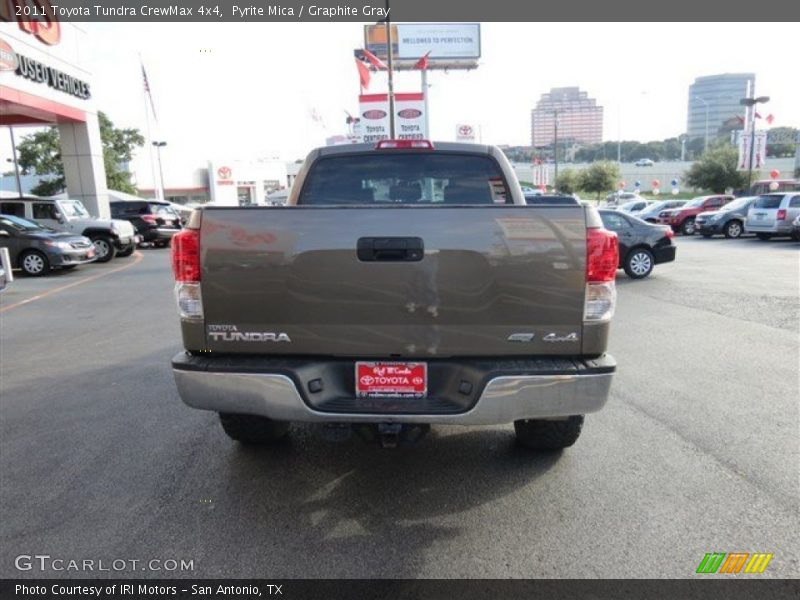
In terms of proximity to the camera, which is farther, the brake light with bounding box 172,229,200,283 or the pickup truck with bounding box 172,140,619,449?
the brake light with bounding box 172,229,200,283

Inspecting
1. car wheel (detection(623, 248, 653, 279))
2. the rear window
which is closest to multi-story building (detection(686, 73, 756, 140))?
car wheel (detection(623, 248, 653, 279))

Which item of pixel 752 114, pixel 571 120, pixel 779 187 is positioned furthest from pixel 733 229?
pixel 571 120

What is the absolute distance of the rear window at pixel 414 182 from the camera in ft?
14.1

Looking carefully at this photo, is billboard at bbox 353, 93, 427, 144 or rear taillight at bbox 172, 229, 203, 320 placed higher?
billboard at bbox 353, 93, 427, 144

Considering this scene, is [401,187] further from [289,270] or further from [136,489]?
[136,489]

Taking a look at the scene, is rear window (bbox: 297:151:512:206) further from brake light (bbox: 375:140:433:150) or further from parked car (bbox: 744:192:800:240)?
parked car (bbox: 744:192:800:240)

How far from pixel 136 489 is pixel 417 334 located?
6.79 feet

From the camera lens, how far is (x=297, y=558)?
2.85 metres

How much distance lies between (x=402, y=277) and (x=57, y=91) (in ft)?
72.5

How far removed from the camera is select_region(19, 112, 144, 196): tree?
2157 inches

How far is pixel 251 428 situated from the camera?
3.97 metres

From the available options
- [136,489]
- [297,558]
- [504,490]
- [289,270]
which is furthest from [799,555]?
[136,489]

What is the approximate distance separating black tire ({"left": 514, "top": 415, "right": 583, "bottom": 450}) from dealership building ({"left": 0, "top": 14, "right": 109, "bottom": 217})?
19.1m

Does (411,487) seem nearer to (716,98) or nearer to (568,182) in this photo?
(568,182)
